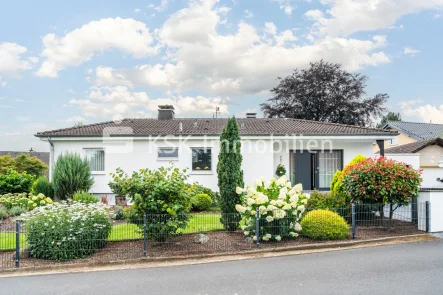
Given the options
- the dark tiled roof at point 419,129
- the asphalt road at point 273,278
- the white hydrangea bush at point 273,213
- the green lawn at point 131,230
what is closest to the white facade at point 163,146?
the green lawn at point 131,230

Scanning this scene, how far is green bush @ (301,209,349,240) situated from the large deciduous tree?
82.4ft

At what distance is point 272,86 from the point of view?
35469 mm

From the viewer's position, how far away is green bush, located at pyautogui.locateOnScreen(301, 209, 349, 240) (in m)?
8.99

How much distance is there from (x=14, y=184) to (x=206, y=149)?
32.1 ft

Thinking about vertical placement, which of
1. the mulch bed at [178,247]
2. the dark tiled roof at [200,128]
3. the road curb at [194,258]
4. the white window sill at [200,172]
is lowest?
the road curb at [194,258]

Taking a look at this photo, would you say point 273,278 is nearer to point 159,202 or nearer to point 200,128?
Result: point 159,202

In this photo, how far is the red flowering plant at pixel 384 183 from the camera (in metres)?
9.92

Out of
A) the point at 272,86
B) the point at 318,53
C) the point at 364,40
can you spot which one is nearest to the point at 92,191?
the point at 364,40

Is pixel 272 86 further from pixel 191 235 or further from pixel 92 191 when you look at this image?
pixel 191 235

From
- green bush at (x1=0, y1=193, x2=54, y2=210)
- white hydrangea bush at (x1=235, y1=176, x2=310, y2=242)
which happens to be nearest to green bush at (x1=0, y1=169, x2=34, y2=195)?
green bush at (x1=0, y1=193, x2=54, y2=210)

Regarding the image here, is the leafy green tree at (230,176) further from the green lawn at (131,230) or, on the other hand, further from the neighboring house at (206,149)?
the neighboring house at (206,149)

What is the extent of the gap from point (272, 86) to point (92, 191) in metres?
23.6

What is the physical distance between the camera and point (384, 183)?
9.92 meters

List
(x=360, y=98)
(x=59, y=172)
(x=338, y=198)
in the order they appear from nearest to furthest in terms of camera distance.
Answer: (x=338, y=198) → (x=59, y=172) → (x=360, y=98)
